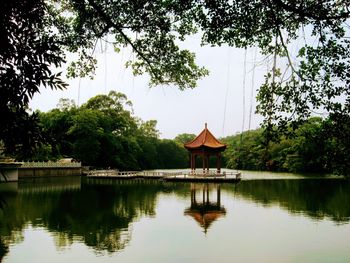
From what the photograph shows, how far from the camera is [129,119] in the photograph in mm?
50500

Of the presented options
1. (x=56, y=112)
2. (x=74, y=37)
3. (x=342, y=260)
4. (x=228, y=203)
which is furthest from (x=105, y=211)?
(x=56, y=112)

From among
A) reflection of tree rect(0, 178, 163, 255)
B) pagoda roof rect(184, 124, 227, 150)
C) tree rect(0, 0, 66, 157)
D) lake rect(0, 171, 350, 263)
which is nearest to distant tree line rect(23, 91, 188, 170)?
pagoda roof rect(184, 124, 227, 150)

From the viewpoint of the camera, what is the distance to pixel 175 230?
466 inches

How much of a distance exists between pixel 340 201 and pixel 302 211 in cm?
404

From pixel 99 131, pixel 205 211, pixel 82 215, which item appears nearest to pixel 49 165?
pixel 99 131

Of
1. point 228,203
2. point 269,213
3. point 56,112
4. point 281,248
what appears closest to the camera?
point 281,248

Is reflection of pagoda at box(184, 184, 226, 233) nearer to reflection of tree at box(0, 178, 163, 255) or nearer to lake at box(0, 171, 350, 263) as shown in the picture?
lake at box(0, 171, 350, 263)

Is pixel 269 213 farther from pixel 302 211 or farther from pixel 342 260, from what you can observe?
pixel 342 260

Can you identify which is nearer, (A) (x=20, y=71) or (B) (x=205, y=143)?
(A) (x=20, y=71)

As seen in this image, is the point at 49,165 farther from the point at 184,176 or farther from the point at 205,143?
the point at 205,143

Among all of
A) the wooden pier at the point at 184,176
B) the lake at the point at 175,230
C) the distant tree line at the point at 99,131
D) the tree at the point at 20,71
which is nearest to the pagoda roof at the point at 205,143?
the wooden pier at the point at 184,176

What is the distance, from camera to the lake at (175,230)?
9.05 metres

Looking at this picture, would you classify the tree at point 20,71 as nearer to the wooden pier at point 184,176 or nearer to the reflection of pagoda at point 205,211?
the reflection of pagoda at point 205,211

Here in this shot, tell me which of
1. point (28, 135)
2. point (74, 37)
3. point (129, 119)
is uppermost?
point (129, 119)
